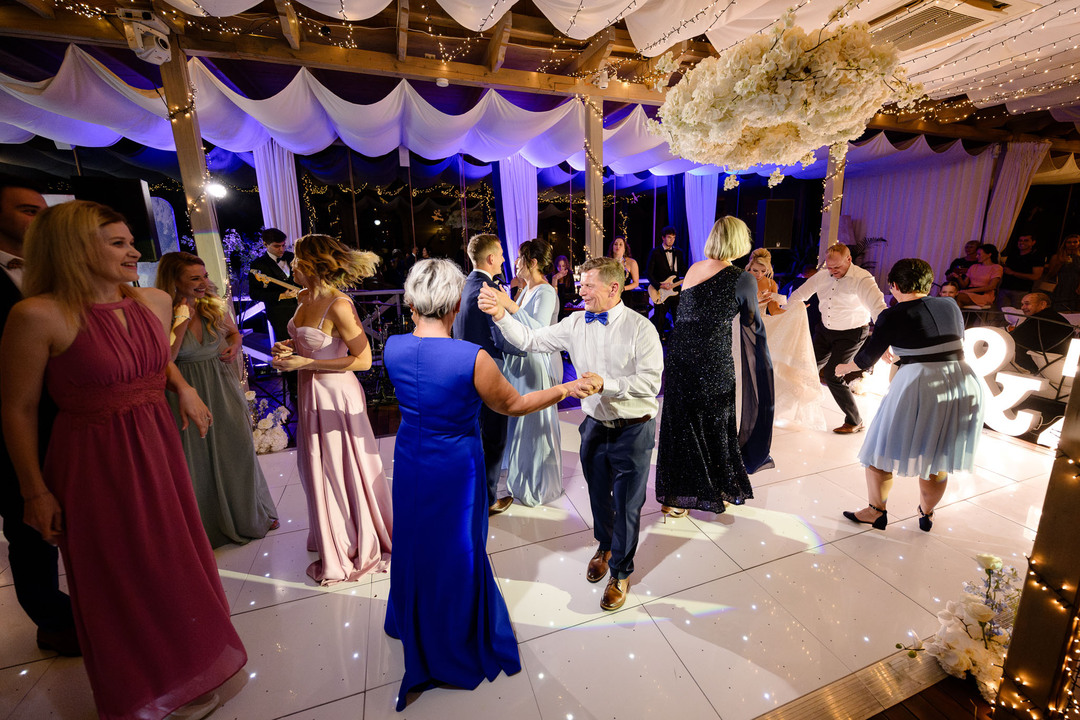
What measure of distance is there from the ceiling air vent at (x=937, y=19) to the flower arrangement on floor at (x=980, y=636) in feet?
12.3

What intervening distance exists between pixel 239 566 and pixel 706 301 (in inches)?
124

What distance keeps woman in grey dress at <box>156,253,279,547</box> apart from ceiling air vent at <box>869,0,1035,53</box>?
4.98 meters

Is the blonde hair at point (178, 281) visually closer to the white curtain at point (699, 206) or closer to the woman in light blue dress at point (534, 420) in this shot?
the woman in light blue dress at point (534, 420)

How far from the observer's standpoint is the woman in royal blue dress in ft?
5.13

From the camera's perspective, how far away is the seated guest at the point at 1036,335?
16.6 ft

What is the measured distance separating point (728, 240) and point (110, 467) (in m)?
3.03

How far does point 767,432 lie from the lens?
3170 mm

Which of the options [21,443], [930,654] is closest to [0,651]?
[21,443]

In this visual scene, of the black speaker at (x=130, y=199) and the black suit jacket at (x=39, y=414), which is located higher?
the black speaker at (x=130, y=199)

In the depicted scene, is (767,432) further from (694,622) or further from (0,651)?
(0,651)

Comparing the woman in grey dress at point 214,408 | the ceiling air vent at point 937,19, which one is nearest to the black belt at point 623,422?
the woman in grey dress at point 214,408

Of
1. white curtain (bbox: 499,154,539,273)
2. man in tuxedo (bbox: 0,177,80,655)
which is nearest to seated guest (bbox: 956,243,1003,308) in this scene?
white curtain (bbox: 499,154,539,273)

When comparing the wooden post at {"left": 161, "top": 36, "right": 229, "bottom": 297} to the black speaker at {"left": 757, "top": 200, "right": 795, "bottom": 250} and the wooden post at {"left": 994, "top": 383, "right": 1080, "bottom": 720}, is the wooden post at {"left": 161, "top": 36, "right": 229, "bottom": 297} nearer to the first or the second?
the wooden post at {"left": 994, "top": 383, "right": 1080, "bottom": 720}

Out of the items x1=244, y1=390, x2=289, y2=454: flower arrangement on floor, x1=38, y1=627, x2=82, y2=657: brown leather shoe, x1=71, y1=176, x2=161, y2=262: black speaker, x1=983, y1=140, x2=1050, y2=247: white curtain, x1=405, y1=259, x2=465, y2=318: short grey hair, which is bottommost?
x1=38, y1=627, x2=82, y2=657: brown leather shoe
